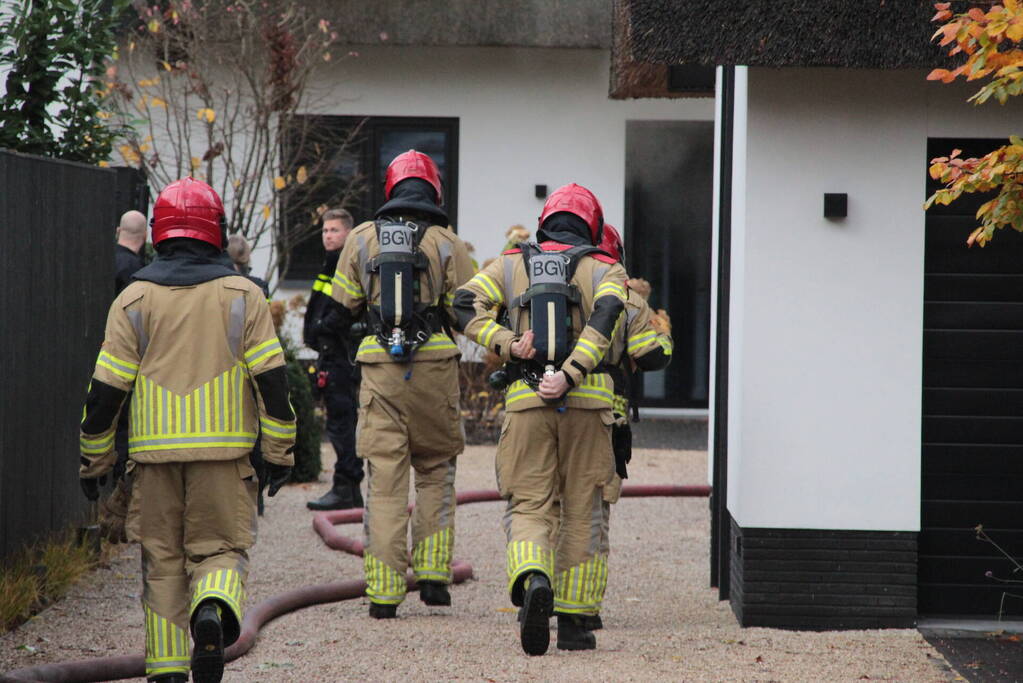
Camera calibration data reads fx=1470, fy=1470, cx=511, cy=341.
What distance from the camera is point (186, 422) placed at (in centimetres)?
505

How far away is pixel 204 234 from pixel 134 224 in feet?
11.1

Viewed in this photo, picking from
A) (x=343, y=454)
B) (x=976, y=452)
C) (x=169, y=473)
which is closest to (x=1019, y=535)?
(x=976, y=452)

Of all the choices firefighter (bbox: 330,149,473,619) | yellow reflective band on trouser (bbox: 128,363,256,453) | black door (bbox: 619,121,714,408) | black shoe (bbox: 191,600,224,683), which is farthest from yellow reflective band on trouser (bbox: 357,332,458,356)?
black door (bbox: 619,121,714,408)

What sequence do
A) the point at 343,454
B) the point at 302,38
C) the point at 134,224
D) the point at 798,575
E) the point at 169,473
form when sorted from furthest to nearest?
the point at 302,38 < the point at 343,454 < the point at 134,224 < the point at 798,575 < the point at 169,473

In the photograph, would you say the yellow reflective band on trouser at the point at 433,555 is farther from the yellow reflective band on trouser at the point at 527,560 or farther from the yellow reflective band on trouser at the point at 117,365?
the yellow reflective band on trouser at the point at 117,365

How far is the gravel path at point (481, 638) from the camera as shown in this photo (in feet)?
18.6

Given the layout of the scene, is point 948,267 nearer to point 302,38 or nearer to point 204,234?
point 204,234

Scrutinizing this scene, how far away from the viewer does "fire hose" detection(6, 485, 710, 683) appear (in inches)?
205

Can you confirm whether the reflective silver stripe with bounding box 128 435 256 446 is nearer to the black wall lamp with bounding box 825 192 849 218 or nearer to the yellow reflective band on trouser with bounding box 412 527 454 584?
the yellow reflective band on trouser with bounding box 412 527 454 584

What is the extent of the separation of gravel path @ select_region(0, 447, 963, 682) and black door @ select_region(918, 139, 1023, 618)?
65 centimetres

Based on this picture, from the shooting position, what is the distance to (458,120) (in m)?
15.6

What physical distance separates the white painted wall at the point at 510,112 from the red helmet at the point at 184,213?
10.3 metres

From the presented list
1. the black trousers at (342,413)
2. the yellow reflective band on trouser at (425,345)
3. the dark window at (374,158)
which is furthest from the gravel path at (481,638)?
the dark window at (374,158)

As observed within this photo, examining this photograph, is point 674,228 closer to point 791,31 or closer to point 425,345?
point 425,345
